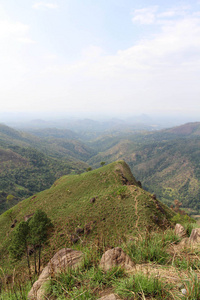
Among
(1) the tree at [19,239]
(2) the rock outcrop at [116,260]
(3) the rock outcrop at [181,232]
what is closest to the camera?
(2) the rock outcrop at [116,260]

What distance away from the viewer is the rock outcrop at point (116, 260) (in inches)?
179

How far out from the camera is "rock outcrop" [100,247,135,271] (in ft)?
A: 14.9

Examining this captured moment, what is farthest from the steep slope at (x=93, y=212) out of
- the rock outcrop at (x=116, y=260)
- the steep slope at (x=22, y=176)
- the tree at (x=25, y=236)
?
the steep slope at (x=22, y=176)

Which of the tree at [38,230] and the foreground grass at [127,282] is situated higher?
the foreground grass at [127,282]

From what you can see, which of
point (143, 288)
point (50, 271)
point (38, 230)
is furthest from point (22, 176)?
point (143, 288)

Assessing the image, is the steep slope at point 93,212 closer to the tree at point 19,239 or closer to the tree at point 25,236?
the tree at point 25,236

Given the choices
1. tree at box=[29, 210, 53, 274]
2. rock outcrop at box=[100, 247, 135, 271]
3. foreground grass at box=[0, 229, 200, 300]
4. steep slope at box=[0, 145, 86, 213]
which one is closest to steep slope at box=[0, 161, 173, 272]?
tree at box=[29, 210, 53, 274]

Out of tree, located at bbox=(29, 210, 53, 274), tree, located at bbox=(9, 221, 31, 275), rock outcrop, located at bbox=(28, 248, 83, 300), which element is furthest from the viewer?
tree, located at bbox=(29, 210, 53, 274)

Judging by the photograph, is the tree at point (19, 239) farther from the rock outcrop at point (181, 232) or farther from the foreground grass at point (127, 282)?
the rock outcrop at point (181, 232)

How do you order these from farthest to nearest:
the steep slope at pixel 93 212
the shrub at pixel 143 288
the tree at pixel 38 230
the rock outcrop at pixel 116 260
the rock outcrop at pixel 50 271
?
the steep slope at pixel 93 212
the tree at pixel 38 230
the rock outcrop at pixel 116 260
the rock outcrop at pixel 50 271
the shrub at pixel 143 288

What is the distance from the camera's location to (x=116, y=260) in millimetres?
5062

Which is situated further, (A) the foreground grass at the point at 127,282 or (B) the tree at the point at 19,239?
(B) the tree at the point at 19,239

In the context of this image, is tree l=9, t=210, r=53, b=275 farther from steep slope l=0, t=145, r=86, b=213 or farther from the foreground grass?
steep slope l=0, t=145, r=86, b=213

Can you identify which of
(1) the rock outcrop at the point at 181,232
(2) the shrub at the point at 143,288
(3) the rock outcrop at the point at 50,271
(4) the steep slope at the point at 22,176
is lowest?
(4) the steep slope at the point at 22,176
